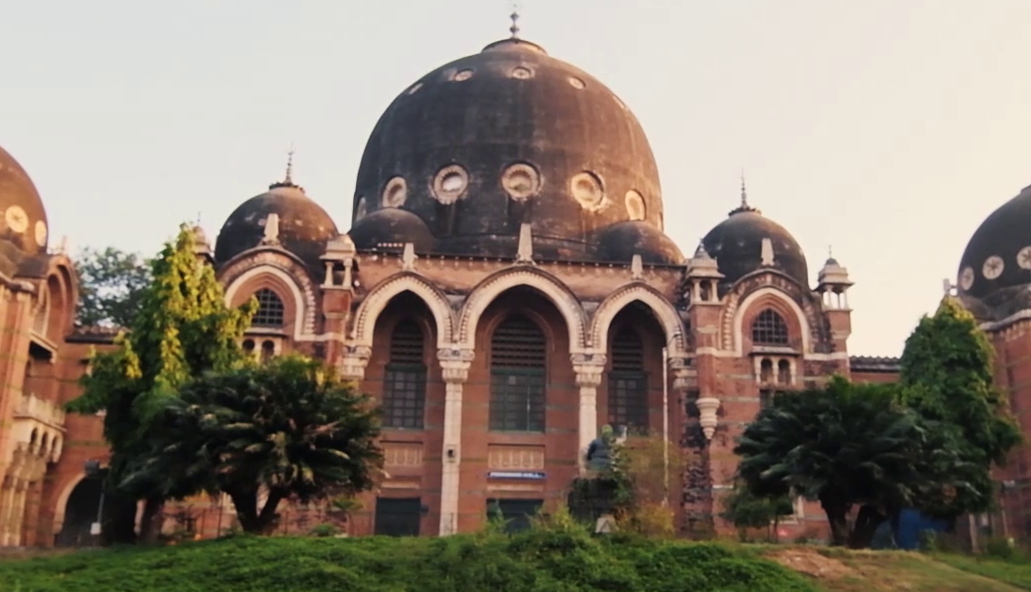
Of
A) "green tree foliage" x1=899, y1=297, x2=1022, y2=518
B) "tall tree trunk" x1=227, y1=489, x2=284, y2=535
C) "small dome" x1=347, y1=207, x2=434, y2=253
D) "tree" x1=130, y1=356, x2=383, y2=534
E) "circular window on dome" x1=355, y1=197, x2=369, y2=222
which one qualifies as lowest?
"tall tree trunk" x1=227, y1=489, x2=284, y2=535

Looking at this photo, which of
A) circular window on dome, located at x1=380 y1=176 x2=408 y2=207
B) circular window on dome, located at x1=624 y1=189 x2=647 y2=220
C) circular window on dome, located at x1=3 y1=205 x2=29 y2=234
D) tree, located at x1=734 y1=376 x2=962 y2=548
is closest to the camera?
tree, located at x1=734 y1=376 x2=962 y2=548

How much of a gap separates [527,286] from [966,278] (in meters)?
13.1

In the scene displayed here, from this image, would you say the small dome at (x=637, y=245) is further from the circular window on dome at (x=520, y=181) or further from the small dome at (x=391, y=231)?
the small dome at (x=391, y=231)

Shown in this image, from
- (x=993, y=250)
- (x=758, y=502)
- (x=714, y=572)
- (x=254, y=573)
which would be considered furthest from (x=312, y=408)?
(x=993, y=250)

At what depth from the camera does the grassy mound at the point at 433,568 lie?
14.1m

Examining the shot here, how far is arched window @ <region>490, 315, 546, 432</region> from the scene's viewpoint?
27250mm

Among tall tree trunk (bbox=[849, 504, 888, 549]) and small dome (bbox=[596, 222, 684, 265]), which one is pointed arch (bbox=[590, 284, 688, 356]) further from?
tall tree trunk (bbox=[849, 504, 888, 549])

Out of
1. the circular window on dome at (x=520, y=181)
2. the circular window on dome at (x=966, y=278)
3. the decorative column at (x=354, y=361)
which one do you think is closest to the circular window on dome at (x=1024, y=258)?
the circular window on dome at (x=966, y=278)

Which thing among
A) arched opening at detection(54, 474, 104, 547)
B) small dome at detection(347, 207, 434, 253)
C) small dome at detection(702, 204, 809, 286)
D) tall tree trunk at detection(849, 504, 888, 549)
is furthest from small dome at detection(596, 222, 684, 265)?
arched opening at detection(54, 474, 104, 547)

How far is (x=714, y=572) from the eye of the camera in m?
14.6

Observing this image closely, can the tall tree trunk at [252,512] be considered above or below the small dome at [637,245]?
below

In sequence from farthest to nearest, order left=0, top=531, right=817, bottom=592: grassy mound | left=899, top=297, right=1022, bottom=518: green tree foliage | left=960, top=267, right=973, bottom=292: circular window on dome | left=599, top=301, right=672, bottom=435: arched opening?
left=960, top=267, right=973, bottom=292: circular window on dome, left=599, top=301, right=672, bottom=435: arched opening, left=899, top=297, right=1022, bottom=518: green tree foliage, left=0, top=531, right=817, bottom=592: grassy mound

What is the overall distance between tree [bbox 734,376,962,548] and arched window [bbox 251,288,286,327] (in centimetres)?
1285

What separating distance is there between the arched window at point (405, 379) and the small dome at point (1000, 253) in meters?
15.9
